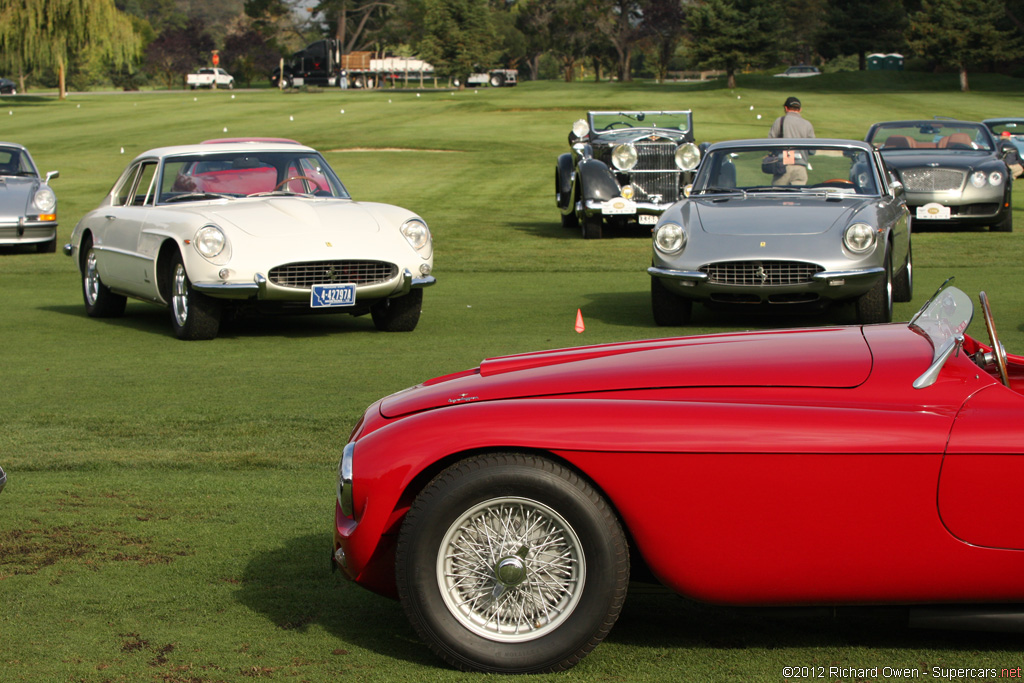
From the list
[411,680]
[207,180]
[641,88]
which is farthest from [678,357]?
[641,88]

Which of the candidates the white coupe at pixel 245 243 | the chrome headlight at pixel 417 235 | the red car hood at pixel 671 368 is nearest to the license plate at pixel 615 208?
the white coupe at pixel 245 243

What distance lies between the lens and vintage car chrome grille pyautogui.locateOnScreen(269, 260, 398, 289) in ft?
30.4

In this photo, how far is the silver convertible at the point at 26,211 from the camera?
53.8 feet

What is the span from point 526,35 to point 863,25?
35.6m

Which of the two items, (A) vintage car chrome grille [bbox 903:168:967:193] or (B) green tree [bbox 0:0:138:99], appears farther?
(B) green tree [bbox 0:0:138:99]

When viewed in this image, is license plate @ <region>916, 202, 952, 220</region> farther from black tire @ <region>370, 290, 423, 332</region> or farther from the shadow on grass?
the shadow on grass

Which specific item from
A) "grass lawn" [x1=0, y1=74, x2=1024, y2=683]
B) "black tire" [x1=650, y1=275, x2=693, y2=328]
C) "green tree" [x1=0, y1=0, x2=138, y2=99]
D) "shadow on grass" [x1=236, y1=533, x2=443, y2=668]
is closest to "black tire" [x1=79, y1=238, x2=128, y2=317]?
"grass lawn" [x1=0, y1=74, x2=1024, y2=683]

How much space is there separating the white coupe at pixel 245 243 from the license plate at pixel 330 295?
0.01 metres

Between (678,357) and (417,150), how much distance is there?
3417 cm

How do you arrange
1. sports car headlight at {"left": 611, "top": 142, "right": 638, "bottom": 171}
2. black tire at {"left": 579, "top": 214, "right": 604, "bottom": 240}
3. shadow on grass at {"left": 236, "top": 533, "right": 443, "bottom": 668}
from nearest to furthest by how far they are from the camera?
shadow on grass at {"left": 236, "top": 533, "right": 443, "bottom": 668} → black tire at {"left": 579, "top": 214, "right": 604, "bottom": 240} → sports car headlight at {"left": 611, "top": 142, "right": 638, "bottom": 171}

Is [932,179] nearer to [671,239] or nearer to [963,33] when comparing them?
[671,239]

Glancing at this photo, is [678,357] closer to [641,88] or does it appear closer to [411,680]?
[411,680]

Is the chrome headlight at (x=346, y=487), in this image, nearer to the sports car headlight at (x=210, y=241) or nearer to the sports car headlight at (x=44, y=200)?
the sports car headlight at (x=210, y=241)

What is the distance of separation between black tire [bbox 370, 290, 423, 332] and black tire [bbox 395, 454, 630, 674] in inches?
268
